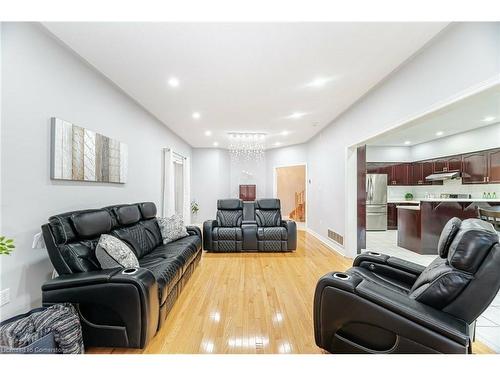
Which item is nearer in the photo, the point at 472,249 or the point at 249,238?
the point at 472,249

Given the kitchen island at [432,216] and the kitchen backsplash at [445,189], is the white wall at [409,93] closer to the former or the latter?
→ the kitchen island at [432,216]

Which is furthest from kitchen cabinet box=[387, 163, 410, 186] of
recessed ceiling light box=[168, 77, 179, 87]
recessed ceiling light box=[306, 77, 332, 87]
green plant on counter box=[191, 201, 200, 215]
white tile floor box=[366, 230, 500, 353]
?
recessed ceiling light box=[168, 77, 179, 87]

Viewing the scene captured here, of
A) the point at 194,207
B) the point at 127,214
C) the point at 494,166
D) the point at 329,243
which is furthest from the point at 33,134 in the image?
the point at 494,166

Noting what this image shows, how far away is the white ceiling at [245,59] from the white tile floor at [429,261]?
2741mm

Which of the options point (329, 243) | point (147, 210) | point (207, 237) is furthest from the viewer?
point (329, 243)

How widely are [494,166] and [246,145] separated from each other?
236 inches

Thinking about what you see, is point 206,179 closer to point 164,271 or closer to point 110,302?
point 164,271

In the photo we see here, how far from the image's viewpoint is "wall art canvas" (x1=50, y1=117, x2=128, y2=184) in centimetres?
204

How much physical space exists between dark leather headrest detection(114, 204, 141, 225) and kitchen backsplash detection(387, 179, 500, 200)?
730cm

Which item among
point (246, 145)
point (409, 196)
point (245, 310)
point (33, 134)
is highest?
point (246, 145)

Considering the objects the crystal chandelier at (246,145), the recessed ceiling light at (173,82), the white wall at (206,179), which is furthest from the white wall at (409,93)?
the white wall at (206,179)

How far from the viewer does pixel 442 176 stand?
5.75 meters

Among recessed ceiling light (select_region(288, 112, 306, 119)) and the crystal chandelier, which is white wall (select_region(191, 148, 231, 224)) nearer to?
the crystal chandelier

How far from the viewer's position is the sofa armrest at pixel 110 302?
159cm
